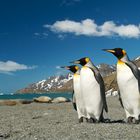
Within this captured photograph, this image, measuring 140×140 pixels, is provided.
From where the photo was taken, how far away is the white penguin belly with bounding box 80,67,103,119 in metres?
12.9

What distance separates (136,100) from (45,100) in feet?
91.8

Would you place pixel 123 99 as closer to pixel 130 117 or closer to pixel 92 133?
pixel 130 117

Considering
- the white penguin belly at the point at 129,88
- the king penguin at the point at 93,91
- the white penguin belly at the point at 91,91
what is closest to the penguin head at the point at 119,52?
the white penguin belly at the point at 129,88

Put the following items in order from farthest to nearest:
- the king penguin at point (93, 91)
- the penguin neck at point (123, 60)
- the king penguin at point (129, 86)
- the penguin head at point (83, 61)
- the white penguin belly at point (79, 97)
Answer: the white penguin belly at point (79, 97) → the penguin head at point (83, 61) → the king penguin at point (93, 91) → the penguin neck at point (123, 60) → the king penguin at point (129, 86)

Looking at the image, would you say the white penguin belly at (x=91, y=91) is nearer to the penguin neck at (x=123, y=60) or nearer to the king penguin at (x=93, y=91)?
the king penguin at (x=93, y=91)

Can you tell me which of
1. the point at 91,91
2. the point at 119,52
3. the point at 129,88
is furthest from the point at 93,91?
the point at 119,52

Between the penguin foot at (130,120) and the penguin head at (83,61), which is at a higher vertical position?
the penguin head at (83,61)

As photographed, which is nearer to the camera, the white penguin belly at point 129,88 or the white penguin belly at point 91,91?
the white penguin belly at point 129,88

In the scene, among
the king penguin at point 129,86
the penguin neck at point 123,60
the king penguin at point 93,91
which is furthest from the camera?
the king penguin at point 93,91

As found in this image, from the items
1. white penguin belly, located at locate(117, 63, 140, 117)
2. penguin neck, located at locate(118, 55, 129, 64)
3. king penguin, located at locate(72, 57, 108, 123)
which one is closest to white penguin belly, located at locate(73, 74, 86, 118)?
king penguin, located at locate(72, 57, 108, 123)

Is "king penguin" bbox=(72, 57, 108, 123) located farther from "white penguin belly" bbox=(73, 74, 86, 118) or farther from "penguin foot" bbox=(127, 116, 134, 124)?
"penguin foot" bbox=(127, 116, 134, 124)

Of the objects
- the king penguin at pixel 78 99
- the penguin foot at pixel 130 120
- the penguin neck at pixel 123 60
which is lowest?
the penguin foot at pixel 130 120

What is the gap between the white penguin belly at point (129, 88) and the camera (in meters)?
11.9

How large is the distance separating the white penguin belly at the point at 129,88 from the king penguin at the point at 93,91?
100cm
